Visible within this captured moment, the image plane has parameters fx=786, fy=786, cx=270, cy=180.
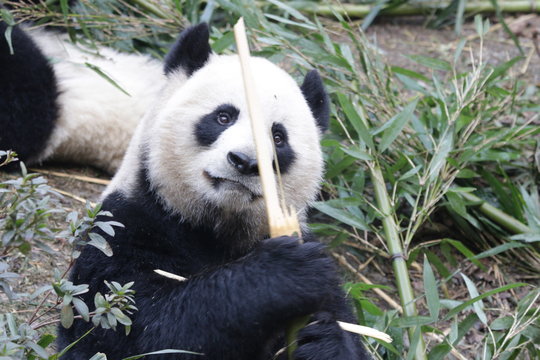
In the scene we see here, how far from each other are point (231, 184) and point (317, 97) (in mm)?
906

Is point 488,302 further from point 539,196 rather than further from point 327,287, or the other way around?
point 327,287

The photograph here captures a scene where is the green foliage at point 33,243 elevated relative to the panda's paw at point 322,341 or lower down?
elevated

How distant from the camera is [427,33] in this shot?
24.1ft

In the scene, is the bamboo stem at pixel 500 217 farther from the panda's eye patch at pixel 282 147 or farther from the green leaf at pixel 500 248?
the panda's eye patch at pixel 282 147

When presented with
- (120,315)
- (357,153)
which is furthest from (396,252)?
(120,315)

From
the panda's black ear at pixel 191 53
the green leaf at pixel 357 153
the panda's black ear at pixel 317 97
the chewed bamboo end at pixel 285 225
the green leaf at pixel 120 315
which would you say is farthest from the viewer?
the green leaf at pixel 357 153

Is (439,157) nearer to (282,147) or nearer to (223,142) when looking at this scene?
(282,147)

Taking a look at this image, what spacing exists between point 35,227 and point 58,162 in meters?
3.18

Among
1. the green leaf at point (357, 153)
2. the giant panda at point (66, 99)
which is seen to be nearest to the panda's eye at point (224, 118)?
the green leaf at point (357, 153)

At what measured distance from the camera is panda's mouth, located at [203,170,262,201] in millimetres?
3059

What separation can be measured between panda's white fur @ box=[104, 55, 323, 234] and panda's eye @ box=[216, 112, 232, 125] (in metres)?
0.05

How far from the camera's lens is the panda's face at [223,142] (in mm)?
3113

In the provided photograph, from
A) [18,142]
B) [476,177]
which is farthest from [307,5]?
[18,142]

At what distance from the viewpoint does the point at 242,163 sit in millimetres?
2941
